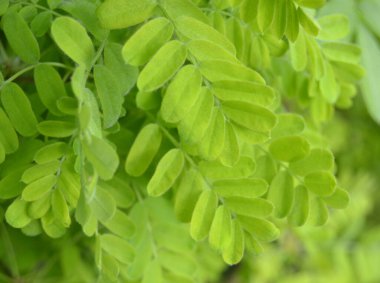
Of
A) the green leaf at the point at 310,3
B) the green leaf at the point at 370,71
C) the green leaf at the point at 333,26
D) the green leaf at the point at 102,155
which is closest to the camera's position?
the green leaf at the point at 102,155

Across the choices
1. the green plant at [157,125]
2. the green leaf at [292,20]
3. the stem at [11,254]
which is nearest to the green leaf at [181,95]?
the green plant at [157,125]

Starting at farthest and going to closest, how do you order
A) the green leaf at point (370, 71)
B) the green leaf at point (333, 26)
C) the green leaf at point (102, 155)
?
the green leaf at point (370, 71)
the green leaf at point (333, 26)
the green leaf at point (102, 155)

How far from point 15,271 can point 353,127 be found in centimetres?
80

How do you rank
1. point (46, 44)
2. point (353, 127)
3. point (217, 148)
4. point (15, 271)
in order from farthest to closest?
point (353, 127) → point (15, 271) → point (46, 44) → point (217, 148)

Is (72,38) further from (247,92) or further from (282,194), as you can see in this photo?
(282,194)

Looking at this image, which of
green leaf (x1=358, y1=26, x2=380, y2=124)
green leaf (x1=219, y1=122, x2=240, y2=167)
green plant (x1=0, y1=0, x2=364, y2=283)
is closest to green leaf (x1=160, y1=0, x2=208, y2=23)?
green plant (x1=0, y1=0, x2=364, y2=283)

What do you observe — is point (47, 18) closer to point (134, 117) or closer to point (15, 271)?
point (134, 117)

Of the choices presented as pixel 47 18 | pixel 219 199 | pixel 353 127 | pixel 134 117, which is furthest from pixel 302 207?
pixel 353 127

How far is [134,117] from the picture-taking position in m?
0.65

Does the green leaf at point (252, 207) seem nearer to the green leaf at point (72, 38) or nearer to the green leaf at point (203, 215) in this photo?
the green leaf at point (203, 215)

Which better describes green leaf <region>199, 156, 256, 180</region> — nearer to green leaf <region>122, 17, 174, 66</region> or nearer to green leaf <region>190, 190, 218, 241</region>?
green leaf <region>190, 190, 218, 241</region>

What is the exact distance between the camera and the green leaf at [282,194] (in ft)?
2.02

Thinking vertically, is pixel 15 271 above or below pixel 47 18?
below

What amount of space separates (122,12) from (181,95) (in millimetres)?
86
